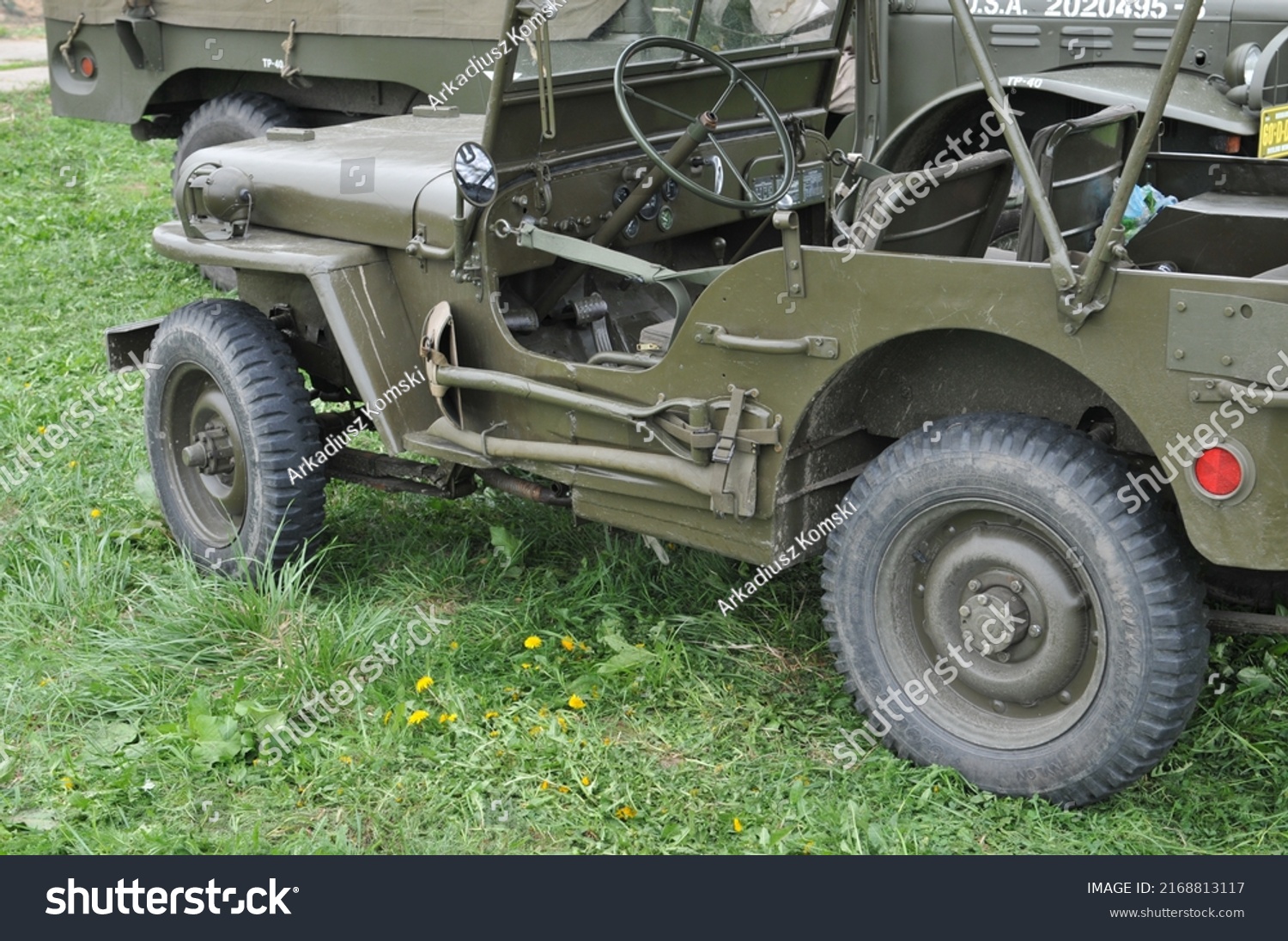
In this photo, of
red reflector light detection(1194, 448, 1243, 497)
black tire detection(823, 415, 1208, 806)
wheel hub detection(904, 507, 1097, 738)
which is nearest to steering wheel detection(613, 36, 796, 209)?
black tire detection(823, 415, 1208, 806)

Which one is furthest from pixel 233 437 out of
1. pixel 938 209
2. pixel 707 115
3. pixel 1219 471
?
pixel 1219 471

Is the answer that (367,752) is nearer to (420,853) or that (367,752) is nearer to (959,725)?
(420,853)

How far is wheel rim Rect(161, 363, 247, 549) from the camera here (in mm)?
4305

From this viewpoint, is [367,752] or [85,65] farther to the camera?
[85,65]

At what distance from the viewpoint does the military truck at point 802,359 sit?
2879 mm

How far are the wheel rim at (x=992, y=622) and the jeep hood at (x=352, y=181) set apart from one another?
1461 mm

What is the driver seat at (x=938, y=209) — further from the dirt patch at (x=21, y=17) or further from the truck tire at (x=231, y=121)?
the dirt patch at (x=21, y=17)

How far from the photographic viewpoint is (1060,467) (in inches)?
118

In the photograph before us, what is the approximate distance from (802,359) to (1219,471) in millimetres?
892

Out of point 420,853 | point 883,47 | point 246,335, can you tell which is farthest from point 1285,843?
point 883,47

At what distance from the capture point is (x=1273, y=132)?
468 cm

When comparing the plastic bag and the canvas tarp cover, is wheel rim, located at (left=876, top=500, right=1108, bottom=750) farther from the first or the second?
the canvas tarp cover

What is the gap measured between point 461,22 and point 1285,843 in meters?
5.32

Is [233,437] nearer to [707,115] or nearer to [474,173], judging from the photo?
[474,173]
